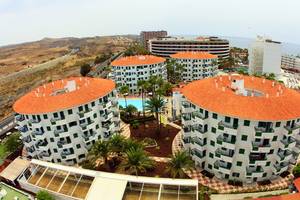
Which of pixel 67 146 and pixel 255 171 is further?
pixel 67 146

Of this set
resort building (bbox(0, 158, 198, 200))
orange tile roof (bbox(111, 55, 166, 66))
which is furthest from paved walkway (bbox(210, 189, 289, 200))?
orange tile roof (bbox(111, 55, 166, 66))

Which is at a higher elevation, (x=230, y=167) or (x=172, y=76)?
(x=172, y=76)

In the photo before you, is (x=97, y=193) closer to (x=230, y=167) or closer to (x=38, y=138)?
(x=38, y=138)

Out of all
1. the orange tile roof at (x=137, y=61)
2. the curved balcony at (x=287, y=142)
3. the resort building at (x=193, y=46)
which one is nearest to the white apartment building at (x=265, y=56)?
the resort building at (x=193, y=46)

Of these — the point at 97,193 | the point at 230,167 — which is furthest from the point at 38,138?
the point at 230,167

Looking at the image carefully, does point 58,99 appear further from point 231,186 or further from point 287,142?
point 287,142
